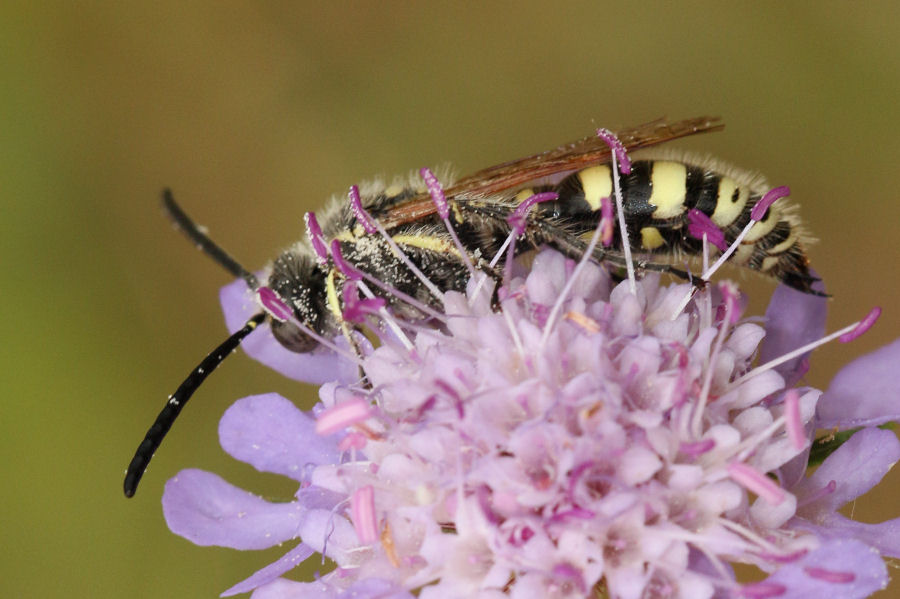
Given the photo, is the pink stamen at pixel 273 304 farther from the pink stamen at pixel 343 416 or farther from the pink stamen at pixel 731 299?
the pink stamen at pixel 731 299

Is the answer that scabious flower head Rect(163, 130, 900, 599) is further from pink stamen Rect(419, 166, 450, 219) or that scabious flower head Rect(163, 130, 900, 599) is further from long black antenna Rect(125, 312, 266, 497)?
long black antenna Rect(125, 312, 266, 497)

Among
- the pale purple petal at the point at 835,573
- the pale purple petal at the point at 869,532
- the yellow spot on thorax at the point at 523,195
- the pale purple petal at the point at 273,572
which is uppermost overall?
the yellow spot on thorax at the point at 523,195

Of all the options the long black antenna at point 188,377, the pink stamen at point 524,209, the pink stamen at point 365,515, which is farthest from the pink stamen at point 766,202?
the long black antenna at point 188,377

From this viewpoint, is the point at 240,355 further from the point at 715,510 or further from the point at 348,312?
the point at 715,510

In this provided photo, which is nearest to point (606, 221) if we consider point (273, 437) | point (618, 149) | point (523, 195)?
point (618, 149)

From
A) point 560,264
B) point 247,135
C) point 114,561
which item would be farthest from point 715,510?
point 247,135

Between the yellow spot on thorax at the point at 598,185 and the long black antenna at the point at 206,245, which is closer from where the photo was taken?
the yellow spot on thorax at the point at 598,185

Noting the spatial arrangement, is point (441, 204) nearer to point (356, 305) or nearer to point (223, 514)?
point (356, 305)
